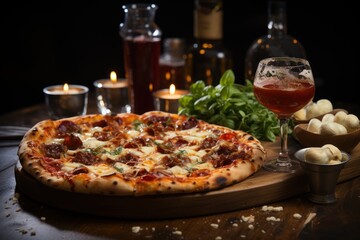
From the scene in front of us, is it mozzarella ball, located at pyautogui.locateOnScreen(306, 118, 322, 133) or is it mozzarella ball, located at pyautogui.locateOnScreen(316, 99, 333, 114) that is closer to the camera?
mozzarella ball, located at pyautogui.locateOnScreen(306, 118, 322, 133)

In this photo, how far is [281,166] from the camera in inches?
110

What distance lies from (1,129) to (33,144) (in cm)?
77

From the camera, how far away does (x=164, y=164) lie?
2.76 metres

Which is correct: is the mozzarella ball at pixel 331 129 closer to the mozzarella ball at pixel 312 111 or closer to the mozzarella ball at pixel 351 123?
the mozzarella ball at pixel 351 123

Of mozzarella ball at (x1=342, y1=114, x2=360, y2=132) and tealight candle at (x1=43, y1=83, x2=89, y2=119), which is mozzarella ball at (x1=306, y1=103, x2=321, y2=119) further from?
tealight candle at (x1=43, y1=83, x2=89, y2=119)

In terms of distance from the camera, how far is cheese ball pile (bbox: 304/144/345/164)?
8.35 feet

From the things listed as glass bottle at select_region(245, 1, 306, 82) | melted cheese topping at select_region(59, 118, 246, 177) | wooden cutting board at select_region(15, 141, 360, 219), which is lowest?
wooden cutting board at select_region(15, 141, 360, 219)

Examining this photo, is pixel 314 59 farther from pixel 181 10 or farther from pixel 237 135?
pixel 237 135

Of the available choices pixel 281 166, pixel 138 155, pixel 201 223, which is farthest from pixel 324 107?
pixel 201 223

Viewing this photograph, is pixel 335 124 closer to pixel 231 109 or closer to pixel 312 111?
pixel 312 111

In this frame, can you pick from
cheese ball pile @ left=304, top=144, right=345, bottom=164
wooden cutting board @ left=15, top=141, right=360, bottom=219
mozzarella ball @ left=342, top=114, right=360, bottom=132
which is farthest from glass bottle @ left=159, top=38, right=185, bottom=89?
cheese ball pile @ left=304, top=144, right=345, bottom=164

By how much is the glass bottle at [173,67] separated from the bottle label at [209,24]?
184 mm

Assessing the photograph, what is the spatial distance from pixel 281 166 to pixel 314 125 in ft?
0.98

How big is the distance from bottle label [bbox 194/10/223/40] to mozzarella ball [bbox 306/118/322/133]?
1614mm
